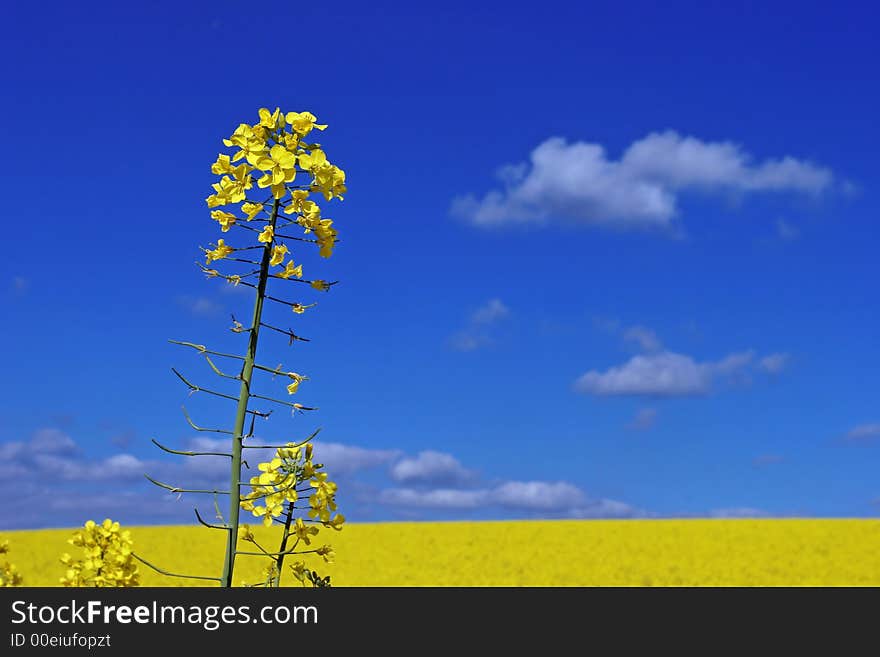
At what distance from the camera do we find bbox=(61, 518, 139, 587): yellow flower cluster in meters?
5.82

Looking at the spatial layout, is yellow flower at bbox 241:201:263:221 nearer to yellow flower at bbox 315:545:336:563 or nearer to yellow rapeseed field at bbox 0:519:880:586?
yellow flower at bbox 315:545:336:563

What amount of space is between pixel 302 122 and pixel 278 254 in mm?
553

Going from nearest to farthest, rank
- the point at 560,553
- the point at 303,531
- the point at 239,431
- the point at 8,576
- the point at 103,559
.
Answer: the point at 239,431
the point at 303,531
the point at 103,559
the point at 8,576
the point at 560,553

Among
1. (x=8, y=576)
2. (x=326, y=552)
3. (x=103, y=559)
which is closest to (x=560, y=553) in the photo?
(x=8, y=576)

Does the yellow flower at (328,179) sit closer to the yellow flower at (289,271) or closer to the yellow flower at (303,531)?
the yellow flower at (289,271)

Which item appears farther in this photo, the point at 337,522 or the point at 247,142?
the point at 337,522

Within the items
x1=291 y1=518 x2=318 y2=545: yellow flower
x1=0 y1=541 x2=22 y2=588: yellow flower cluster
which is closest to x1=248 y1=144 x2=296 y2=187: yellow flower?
x1=291 y1=518 x2=318 y2=545: yellow flower

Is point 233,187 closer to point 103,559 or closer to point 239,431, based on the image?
point 239,431

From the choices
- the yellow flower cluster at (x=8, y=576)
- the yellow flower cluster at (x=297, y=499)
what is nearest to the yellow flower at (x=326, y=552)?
the yellow flower cluster at (x=297, y=499)

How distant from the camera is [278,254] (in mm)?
3521
